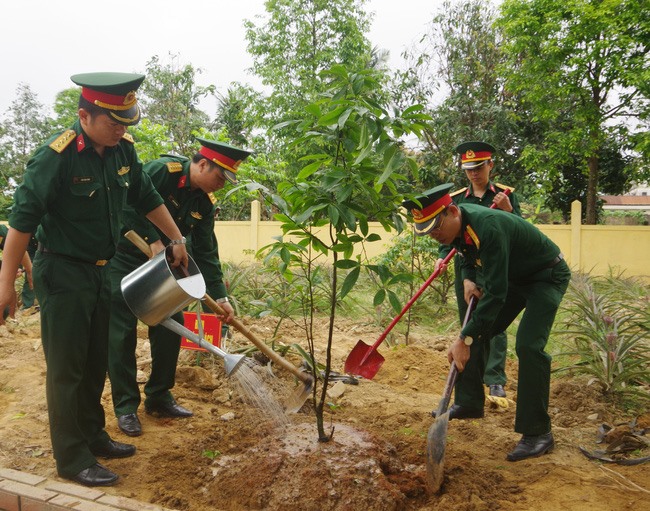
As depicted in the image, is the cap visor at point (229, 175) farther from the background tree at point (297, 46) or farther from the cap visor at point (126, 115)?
the background tree at point (297, 46)

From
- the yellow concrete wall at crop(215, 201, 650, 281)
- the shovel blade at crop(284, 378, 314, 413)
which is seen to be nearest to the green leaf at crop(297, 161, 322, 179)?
the shovel blade at crop(284, 378, 314, 413)

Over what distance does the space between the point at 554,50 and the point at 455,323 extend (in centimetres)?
956

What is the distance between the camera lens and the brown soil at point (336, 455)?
2832mm

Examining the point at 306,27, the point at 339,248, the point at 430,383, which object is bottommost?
the point at 430,383

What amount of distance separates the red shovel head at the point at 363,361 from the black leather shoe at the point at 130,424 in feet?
4.76

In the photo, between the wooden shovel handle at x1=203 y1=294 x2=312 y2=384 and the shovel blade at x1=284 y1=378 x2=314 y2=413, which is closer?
the wooden shovel handle at x1=203 y1=294 x2=312 y2=384

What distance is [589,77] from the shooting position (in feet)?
47.5

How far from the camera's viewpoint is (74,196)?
9.39 feet

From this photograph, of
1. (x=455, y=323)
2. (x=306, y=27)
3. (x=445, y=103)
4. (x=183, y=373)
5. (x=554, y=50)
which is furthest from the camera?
(x=306, y=27)

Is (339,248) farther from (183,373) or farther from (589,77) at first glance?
(589,77)

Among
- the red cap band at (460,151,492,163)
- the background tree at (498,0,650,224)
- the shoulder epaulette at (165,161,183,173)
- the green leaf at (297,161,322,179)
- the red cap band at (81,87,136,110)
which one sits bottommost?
the green leaf at (297,161,322,179)

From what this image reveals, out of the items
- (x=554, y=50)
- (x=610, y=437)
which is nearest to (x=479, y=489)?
(x=610, y=437)

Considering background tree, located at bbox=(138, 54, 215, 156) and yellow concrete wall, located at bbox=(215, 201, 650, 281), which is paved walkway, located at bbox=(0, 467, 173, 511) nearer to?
yellow concrete wall, located at bbox=(215, 201, 650, 281)

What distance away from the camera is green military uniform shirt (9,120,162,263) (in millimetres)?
2682
